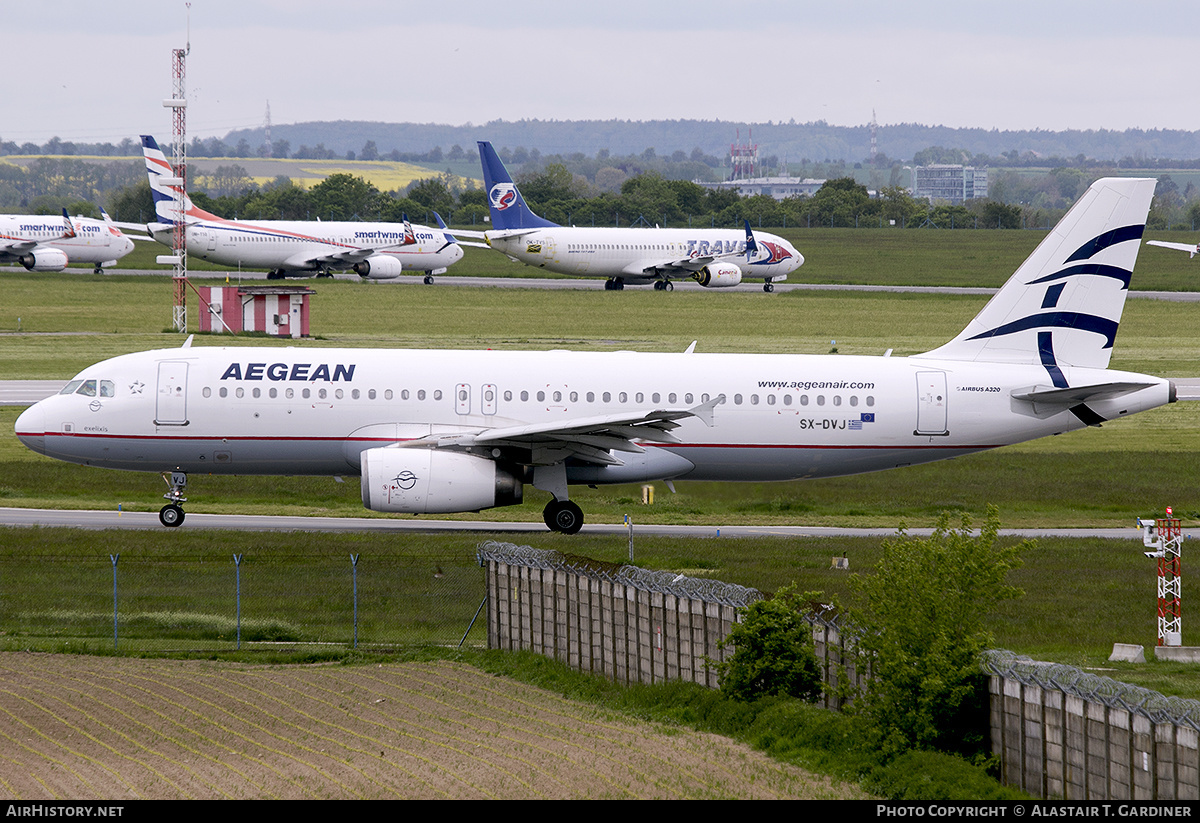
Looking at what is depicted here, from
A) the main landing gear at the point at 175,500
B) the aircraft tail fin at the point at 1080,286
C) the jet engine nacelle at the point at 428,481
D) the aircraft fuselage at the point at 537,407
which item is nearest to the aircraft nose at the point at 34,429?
the aircraft fuselage at the point at 537,407

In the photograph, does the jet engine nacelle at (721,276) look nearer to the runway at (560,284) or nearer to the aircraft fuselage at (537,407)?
the runway at (560,284)

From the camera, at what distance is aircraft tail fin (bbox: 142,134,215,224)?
266ft

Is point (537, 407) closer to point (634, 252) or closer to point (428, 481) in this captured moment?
point (428, 481)

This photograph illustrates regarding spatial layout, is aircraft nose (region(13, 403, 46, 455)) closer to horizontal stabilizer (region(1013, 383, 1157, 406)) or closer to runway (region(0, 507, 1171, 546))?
runway (region(0, 507, 1171, 546))

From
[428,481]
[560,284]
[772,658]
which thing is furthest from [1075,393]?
[560,284]

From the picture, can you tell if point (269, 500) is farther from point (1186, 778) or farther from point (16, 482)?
point (1186, 778)

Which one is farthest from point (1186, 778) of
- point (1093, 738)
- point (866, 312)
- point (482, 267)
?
point (482, 267)

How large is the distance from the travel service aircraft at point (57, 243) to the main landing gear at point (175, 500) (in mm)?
92353

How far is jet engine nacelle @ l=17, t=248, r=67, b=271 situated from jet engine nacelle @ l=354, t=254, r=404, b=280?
26428 mm

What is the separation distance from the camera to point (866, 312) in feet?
314

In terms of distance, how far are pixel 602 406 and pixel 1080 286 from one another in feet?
41.0

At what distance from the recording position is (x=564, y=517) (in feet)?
109

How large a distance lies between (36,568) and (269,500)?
12.3 metres

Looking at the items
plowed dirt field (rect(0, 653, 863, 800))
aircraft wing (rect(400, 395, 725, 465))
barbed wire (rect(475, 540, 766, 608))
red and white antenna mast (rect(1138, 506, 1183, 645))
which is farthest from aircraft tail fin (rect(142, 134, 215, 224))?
red and white antenna mast (rect(1138, 506, 1183, 645))
